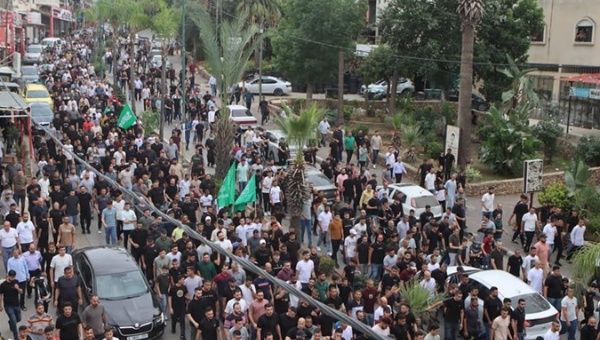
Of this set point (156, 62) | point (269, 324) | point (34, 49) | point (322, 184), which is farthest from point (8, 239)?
point (34, 49)

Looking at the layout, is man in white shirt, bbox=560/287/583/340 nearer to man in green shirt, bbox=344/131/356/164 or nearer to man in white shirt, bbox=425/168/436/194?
man in white shirt, bbox=425/168/436/194

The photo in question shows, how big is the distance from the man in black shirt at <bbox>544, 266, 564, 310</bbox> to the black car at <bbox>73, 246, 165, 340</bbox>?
693 centimetres

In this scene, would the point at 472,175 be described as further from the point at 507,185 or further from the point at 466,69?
the point at 466,69

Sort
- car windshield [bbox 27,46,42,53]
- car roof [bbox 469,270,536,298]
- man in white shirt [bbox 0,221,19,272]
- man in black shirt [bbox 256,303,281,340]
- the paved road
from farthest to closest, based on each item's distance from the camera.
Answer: car windshield [bbox 27,46,42,53], man in white shirt [bbox 0,221,19,272], the paved road, car roof [bbox 469,270,536,298], man in black shirt [bbox 256,303,281,340]

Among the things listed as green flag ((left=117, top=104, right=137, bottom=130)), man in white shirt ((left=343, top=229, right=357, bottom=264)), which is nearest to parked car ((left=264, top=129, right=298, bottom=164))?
green flag ((left=117, top=104, right=137, bottom=130))

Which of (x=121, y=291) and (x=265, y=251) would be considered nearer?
(x=121, y=291)

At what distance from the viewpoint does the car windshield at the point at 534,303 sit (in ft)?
46.0

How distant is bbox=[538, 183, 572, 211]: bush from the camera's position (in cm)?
2233

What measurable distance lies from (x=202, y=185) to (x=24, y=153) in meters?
7.76

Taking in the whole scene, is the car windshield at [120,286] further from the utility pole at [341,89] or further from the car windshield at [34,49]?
the car windshield at [34,49]

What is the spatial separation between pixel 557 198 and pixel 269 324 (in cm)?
1275

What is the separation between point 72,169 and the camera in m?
20.5

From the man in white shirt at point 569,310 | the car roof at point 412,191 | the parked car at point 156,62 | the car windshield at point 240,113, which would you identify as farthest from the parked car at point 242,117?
the man in white shirt at point 569,310

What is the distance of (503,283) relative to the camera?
14.4 m
